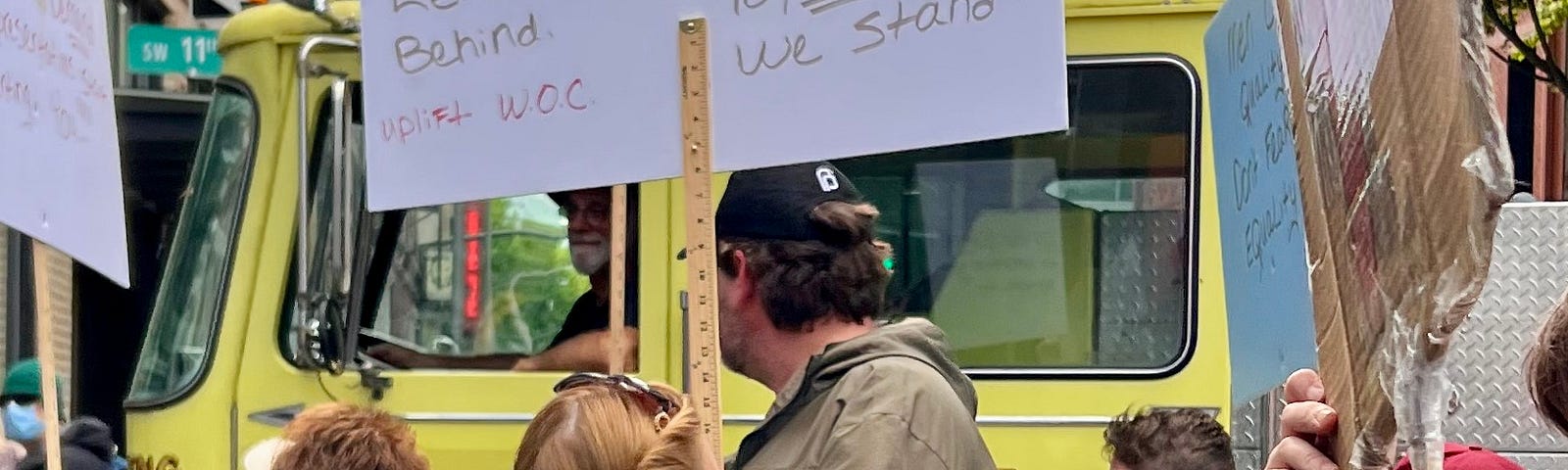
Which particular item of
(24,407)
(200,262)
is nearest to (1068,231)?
(200,262)

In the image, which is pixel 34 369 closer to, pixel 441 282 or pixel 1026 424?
pixel 441 282

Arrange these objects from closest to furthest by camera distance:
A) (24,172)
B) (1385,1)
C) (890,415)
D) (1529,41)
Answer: (1385,1), (890,415), (24,172), (1529,41)

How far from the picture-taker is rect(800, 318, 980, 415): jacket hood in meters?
3.06

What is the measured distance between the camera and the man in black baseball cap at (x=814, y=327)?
2984 millimetres

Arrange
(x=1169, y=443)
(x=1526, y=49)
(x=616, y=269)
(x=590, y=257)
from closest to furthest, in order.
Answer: (x=616, y=269)
(x=1169, y=443)
(x=590, y=257)
(x=1526, y=49)

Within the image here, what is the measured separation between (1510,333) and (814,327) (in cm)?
178

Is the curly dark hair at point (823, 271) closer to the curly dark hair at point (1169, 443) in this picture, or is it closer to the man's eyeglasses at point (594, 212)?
the curly dark hair at point (1169, 443)

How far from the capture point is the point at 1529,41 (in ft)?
39.3

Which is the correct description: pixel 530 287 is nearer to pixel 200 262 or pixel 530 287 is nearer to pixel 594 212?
pixel 594 212

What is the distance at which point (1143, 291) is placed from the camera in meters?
4.45

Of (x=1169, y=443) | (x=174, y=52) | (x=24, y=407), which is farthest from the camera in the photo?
(x=174, y=52)

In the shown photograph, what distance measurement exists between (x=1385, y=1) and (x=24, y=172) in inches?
90.2

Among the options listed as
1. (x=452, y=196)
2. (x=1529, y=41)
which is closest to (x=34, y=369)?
(x=452, y=196)

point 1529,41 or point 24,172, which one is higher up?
point 1529,41
